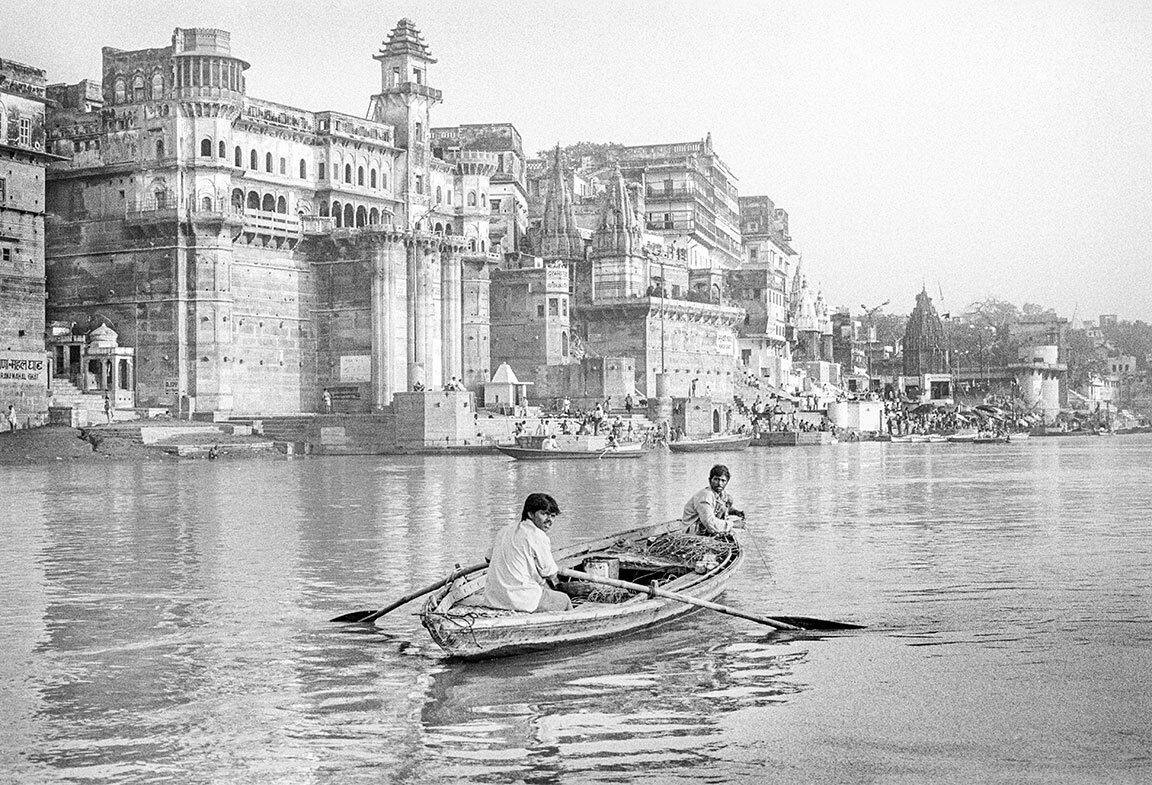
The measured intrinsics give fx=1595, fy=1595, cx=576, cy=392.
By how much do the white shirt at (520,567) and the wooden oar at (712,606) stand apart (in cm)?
69

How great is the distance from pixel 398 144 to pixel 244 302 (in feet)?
41.5

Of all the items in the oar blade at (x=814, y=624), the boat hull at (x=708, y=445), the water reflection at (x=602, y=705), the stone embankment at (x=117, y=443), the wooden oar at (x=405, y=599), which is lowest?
the water reflection at (x=602, y=705)

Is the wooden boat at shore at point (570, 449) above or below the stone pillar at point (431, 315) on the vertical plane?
below

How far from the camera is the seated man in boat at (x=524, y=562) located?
43.8 ft

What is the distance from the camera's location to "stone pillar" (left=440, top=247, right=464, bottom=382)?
7138cm

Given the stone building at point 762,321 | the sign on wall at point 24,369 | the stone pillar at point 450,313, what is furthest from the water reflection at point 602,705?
the stone building at point 762,321

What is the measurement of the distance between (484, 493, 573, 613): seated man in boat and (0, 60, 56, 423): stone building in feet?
149

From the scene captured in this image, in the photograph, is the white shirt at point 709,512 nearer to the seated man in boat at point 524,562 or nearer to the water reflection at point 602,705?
the water reflection at point 602,705

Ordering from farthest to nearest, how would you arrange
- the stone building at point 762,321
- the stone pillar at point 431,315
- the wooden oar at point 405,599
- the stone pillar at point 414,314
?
the stone building at point 762,321
the stone pillar at point 431,315
the stone pillar at point 414,314
the wooden oar at point 405,599

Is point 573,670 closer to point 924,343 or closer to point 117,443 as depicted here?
point 117,443

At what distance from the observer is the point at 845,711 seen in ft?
38.3

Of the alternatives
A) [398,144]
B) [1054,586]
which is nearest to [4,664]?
[1054,586]

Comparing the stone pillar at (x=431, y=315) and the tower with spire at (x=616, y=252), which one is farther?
the tower with spire at (x=616, y=252)

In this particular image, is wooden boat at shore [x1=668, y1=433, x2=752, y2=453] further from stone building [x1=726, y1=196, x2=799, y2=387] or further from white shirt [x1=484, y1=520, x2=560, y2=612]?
white shirt [x1=484, y1=520, x2=560, y2=612]
